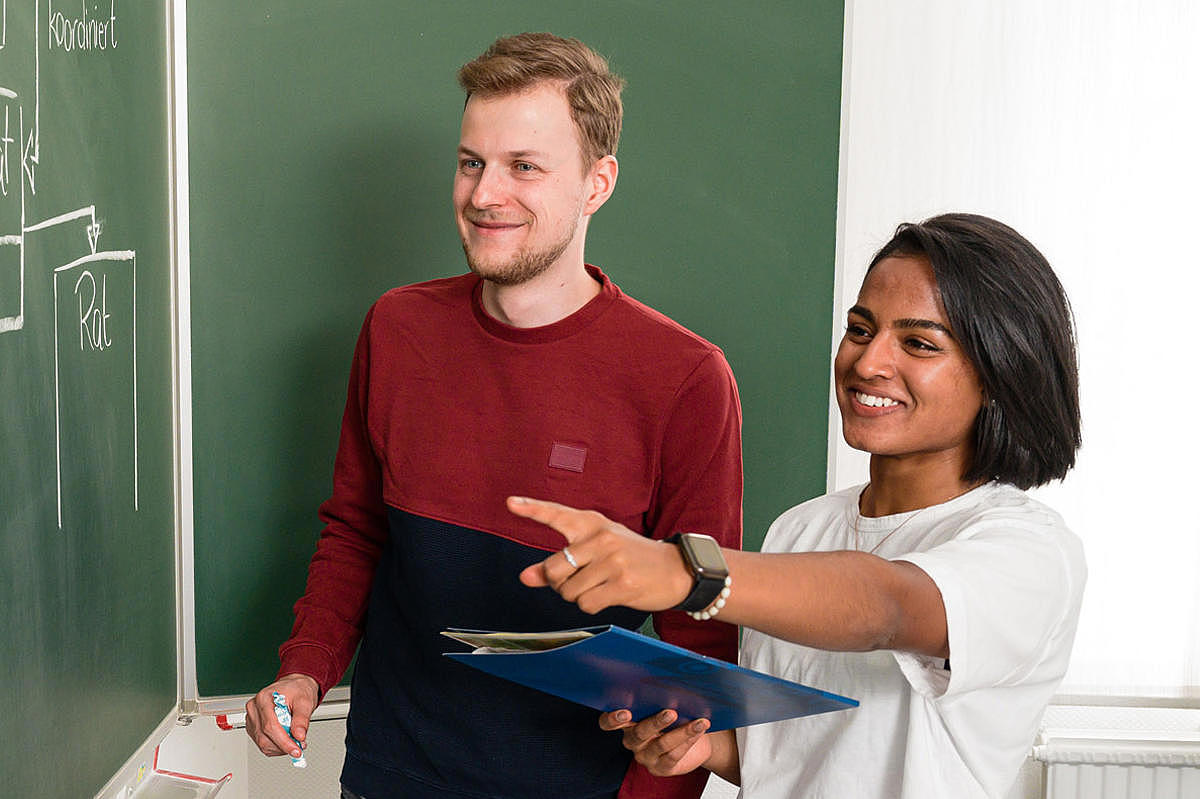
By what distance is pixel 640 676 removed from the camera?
101 centimetres

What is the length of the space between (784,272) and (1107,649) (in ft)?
3.68

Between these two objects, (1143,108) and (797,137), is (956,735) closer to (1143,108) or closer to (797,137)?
(797,137)

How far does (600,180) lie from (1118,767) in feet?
6.05

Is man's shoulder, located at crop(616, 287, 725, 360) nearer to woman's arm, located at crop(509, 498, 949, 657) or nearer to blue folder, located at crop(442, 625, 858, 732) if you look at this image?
blue folder, located at crop(442, 625, 858, 732)

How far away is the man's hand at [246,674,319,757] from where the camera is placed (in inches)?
57.8

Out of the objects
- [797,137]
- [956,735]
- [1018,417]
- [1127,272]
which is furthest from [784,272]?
[956,735]

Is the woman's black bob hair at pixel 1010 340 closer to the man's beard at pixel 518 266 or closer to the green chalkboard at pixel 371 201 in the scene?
the man's beard at pixel 518 266

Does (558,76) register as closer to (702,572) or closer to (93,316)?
(93,316)

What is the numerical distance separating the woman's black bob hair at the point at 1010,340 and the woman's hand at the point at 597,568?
461mm

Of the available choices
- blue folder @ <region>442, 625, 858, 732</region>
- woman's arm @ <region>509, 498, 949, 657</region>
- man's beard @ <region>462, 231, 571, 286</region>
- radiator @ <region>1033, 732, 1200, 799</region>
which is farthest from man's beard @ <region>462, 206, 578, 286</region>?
radiator @ <region>1033, 732, 1200, 799</region>

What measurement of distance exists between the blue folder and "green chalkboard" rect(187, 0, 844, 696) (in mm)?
1095

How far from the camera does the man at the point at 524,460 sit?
1.47 m

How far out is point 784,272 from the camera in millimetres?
2352

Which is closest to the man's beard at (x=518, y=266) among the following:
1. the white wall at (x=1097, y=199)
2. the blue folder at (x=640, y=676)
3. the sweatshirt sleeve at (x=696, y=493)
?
the sweatshirt sleeve at (x=696, y=493)
